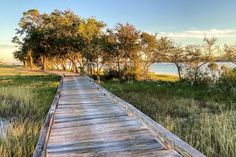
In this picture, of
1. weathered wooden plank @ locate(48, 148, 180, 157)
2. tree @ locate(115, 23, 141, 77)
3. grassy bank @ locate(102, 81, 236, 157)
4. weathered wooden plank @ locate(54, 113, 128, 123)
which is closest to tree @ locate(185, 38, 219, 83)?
tree @ locate(115, 23, 141, 77)

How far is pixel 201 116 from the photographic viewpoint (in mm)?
9422

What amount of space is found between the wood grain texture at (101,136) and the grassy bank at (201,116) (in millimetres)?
1251

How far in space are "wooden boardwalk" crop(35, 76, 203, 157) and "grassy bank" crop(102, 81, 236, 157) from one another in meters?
1.21

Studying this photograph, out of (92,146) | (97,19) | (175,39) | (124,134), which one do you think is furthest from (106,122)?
(97,19)

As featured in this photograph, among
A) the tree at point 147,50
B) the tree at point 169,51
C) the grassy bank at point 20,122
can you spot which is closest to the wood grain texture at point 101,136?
the grassy bank at point 20,122

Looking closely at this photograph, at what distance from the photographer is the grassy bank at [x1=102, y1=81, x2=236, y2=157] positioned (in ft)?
19.9

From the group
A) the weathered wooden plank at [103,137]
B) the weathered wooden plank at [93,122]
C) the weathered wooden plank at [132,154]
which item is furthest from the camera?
the weathered wooden plank at [93,122]

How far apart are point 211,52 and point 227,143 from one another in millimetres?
20160

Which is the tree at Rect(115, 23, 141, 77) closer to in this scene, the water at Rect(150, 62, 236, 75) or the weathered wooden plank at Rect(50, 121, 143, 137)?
the water at Rect(150, 62, 236, 75)

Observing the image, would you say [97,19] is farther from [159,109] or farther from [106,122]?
[106,122]

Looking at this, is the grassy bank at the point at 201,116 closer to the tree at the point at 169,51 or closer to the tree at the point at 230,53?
the tree at the point at 230,53

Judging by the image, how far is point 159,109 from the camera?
11102mm

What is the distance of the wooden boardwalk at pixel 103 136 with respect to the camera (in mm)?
4703

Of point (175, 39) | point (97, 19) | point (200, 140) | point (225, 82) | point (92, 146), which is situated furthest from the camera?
point (97, 19)
